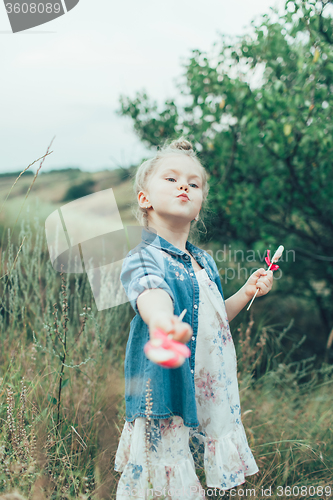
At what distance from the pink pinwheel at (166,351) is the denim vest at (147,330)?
36 cm

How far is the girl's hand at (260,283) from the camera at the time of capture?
Answer: 145cm

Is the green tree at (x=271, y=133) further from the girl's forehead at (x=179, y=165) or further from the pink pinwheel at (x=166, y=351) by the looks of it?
the pink pinwheel at (x=166, y=351)

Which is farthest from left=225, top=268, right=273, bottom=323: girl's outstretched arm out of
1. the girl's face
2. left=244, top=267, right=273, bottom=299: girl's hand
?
the girl's face

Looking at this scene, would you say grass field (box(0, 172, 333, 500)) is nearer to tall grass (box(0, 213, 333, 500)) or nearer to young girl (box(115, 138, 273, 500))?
tall grass (box(0, 213, 333, 500))

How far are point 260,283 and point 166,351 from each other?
0.83 metres

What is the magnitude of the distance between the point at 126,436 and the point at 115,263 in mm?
1352

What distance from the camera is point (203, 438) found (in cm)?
134

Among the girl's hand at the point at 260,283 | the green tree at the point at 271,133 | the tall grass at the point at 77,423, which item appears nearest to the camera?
the tall grass at the point at 77,423

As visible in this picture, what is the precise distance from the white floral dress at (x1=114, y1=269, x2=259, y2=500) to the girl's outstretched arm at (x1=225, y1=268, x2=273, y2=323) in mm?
98

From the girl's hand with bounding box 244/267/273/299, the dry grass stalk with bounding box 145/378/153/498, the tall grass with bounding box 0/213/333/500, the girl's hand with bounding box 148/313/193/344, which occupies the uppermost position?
the girl's hand with bounding box 148/313/193/344

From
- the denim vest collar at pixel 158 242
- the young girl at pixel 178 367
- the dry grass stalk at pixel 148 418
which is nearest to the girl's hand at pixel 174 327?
the young girl at pixel 178 367

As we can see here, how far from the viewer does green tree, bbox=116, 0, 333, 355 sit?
92.4 inches

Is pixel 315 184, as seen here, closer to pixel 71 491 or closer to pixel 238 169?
pixel 238 169

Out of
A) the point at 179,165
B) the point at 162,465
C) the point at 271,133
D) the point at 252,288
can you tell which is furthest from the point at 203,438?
the point at 271,133
